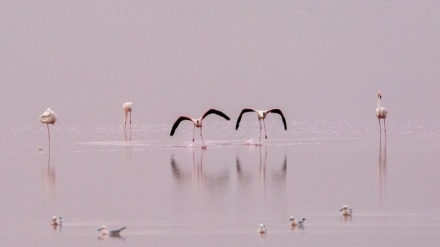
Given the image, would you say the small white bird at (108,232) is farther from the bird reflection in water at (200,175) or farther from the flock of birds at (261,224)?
the bird reflection in water at (200,175)

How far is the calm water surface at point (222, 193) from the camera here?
52.5 feet

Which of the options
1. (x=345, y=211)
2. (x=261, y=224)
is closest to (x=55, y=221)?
(x=261, y=224)

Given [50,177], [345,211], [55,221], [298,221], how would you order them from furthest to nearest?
[50,177], [345,211], [55,221], [298,221]

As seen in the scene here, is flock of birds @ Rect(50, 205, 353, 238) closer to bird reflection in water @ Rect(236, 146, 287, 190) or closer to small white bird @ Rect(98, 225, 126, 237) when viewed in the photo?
small white bird @ Rect(98, 225, 126, 237)

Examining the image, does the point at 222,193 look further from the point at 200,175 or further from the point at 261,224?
the point at 261,224

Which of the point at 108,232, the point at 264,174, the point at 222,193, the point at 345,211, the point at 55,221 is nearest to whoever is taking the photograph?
the point at 108,232

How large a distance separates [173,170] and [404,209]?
7.88 meters

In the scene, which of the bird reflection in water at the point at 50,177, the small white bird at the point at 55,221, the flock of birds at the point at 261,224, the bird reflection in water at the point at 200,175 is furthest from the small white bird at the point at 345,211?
the bird reflection in water at the point at 50,177

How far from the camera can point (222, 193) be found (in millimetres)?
20484

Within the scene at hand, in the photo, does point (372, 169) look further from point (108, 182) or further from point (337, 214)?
point (337, 214)

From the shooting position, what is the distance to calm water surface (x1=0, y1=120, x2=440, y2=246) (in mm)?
16000

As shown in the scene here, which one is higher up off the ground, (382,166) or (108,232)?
(382,166)

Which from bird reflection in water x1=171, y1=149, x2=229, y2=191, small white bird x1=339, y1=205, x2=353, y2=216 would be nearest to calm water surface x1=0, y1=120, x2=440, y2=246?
bird reflection in water x1=171, y1=149, x2=229, y2=191

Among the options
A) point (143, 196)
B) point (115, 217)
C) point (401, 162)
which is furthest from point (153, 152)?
point (115, 217)
